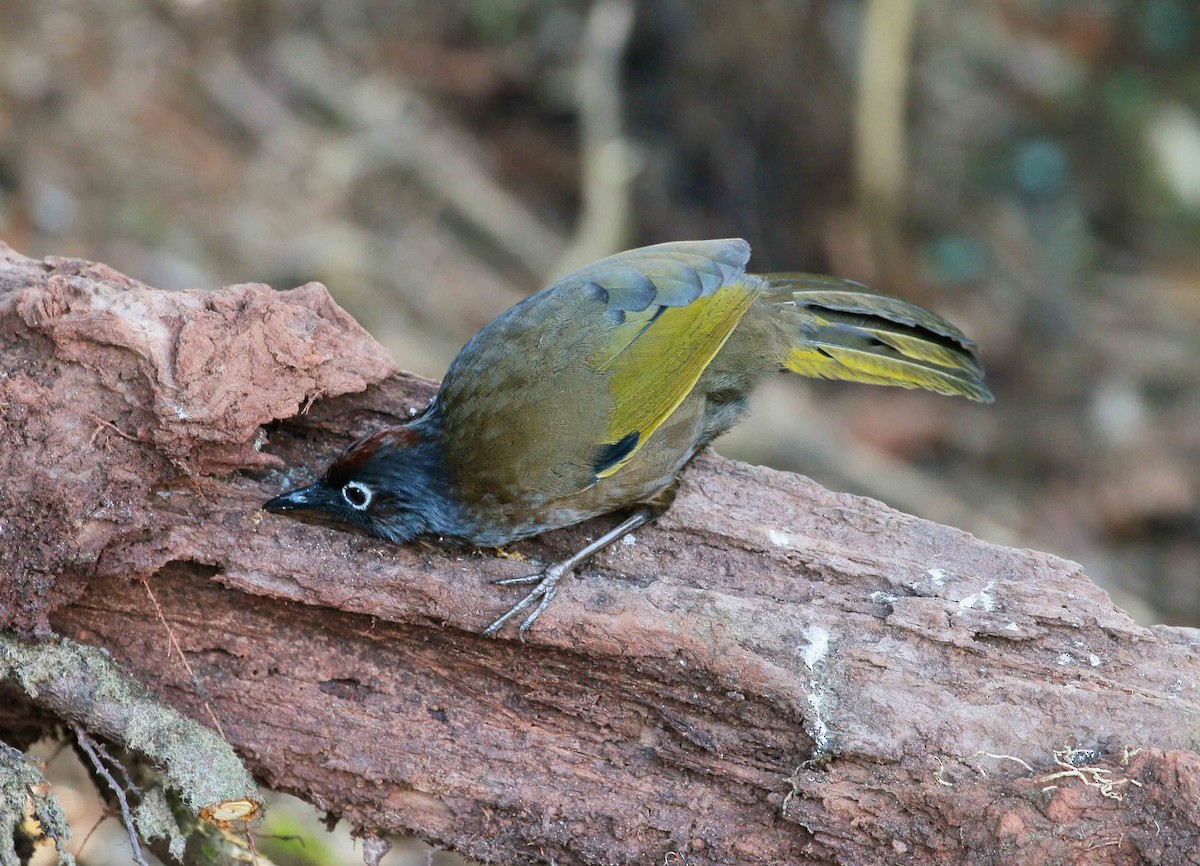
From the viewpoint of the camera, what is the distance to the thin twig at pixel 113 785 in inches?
114

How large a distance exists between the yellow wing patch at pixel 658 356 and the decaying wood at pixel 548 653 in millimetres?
477

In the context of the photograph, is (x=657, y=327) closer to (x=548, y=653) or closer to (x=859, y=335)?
(x=859, y=335)

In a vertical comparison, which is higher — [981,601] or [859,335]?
[859,335]

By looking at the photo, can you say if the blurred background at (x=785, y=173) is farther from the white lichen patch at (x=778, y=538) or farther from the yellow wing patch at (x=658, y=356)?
the white lichen patch at (x=778, y=538)

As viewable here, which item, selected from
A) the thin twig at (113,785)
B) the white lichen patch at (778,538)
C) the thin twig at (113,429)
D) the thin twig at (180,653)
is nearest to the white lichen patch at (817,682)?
the white lichen patch at (778,538)

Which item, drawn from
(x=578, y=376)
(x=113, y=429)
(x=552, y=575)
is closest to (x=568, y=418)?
(x=578, y=376)

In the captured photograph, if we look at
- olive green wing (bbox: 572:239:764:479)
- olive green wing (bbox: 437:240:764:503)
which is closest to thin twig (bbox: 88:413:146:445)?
olive green wing (bbox: 437:240:764:503)

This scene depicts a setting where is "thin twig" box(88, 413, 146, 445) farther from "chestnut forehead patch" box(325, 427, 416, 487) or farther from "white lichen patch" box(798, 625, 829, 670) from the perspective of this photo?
"white lichen patch" box(798, 625, 829, 670)

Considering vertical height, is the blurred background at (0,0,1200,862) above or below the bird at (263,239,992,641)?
above

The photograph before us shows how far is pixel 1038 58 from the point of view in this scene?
8312 millimetres

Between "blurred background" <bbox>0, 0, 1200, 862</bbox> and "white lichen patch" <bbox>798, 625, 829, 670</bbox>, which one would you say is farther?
"blurred background" <bbox>0, 0, 1200, 862</bbox>

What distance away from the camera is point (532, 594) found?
126 inches

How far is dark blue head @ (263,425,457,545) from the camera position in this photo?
3340mm

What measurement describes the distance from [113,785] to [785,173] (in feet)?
21.9
